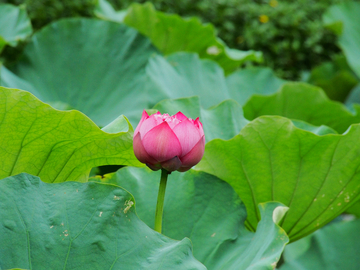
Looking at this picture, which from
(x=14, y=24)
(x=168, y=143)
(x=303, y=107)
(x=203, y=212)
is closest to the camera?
(x=168, y=143)

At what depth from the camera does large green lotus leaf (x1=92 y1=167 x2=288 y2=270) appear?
0.74 m

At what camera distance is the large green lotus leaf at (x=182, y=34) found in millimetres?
1821

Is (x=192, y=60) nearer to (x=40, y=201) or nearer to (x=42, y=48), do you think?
(x=42, y=48)

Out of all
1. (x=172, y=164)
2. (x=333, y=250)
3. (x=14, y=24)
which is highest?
(x=172, y=164)

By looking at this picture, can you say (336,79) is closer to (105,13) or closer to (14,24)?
(105,13)

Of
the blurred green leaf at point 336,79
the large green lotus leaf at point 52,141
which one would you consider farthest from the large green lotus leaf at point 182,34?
the large green lotus leaf at point 52,141

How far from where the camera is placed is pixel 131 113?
1.47 m

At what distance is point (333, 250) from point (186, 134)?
880mm

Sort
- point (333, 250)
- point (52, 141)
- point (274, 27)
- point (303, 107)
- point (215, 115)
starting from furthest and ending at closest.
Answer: point (274, 27) → point (303, 107) → point (333, 250) → point (215, 115) → point (52, 141)

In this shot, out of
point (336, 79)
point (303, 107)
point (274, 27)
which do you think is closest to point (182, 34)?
point (303, 107)

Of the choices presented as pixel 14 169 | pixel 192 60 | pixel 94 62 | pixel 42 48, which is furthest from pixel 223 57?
pixel 14 169

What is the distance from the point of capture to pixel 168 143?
56 cm

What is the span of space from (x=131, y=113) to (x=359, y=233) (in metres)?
0.87

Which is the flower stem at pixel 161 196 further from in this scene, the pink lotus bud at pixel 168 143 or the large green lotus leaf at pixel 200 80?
the large green lotus leaf at pixel 200 80
